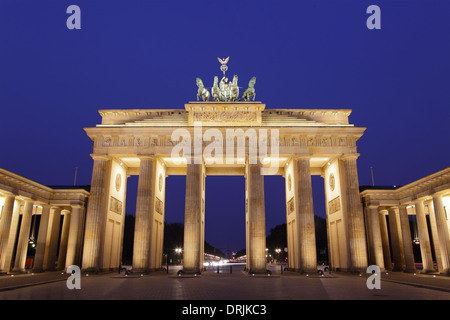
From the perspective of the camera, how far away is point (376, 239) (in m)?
33.6

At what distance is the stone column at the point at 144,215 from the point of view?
31188 mm

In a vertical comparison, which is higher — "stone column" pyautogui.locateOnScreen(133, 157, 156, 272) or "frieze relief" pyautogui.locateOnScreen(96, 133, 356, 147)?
"frieze relief" pyautogui.locateOnScreen(96, 133, 356, 147)

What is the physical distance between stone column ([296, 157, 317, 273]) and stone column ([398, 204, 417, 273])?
1075cm

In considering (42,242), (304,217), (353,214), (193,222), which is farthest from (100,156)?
(353,214)

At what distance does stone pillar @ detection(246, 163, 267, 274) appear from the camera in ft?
100

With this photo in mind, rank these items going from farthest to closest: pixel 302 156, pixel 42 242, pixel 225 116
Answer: pixel 42 242 → pixel 225 116 → pixel 302 156

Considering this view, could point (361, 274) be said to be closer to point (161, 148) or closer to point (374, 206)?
point (374, 206)

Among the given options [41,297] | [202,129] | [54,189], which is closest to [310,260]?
[202,129]

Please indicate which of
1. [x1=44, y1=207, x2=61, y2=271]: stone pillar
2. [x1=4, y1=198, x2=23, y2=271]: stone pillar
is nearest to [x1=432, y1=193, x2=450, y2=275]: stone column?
[x1=44, y1=207, x2=61, y2=271]: stone pillar

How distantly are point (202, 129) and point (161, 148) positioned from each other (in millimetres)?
4712

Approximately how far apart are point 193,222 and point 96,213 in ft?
32.0

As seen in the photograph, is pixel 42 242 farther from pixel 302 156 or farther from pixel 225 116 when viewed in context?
pixel 302 156

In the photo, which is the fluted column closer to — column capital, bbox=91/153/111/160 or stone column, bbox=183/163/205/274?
stone column, bbox=183/163/205/274

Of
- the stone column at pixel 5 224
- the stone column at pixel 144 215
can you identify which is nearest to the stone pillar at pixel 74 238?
the stone column at pixel 5 224
